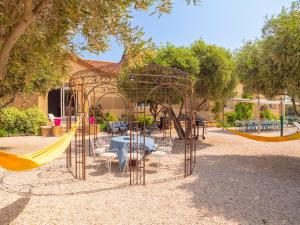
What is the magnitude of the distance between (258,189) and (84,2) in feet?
18.8

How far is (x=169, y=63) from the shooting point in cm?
1370

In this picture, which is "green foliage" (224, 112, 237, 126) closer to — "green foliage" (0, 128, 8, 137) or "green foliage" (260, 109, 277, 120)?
"green foliage" (260, 109, 277, 120)

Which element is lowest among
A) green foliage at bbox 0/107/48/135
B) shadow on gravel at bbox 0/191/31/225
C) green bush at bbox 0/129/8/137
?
shadow on gravel at bbox 0/191/31/225

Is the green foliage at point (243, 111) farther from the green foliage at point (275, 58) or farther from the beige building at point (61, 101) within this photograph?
the green foliage at point (275, 58)

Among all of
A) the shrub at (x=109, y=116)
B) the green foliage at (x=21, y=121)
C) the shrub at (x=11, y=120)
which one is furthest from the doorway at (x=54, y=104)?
the shrub at (x=11, y=120)

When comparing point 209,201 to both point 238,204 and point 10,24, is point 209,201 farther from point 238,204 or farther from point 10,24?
point 10,24

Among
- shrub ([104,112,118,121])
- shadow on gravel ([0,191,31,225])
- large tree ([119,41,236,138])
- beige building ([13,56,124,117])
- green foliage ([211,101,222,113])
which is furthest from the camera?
green foliage ([211,101,222,113])

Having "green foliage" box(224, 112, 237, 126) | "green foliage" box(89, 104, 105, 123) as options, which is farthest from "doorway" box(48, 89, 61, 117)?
"green foliage" box(224, 112, 237, 126)

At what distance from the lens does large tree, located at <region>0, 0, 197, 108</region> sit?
3.65 m

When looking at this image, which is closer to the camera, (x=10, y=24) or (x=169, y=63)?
(x=10, y=24)

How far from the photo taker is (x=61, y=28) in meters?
4.39

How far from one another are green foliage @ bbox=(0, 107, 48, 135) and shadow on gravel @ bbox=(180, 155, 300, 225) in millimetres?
11853

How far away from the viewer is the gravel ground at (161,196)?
17.1 feet

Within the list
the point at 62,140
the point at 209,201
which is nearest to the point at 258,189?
the point at 209,201
